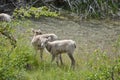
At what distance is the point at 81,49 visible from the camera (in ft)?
46.6

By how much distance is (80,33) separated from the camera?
16.8 metres

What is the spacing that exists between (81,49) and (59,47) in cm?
229

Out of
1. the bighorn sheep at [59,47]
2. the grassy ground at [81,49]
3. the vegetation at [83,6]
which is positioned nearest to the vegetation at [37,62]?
the grassy ground at [81,49]

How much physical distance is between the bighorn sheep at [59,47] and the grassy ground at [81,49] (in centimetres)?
26

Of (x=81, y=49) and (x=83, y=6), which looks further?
(x=83, y=6)

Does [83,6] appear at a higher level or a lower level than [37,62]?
lower

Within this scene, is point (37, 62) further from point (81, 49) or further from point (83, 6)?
point (83, 6)

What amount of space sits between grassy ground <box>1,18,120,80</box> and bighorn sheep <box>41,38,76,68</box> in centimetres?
26

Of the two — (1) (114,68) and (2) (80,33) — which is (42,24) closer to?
(2) (80,33)

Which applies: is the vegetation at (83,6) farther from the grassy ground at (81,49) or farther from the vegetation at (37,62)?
the vegetation at (37,62)

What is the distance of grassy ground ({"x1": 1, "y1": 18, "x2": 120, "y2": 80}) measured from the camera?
8828 mm

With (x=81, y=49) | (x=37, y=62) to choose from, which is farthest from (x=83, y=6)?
(x=37, y=62)

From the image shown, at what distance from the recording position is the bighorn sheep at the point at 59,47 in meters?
11.9

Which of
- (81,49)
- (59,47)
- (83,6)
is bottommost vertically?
(81,49)
